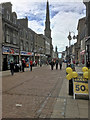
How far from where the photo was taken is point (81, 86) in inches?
243

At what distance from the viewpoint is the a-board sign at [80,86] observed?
6.11 meters

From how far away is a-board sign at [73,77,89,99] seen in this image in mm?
6113

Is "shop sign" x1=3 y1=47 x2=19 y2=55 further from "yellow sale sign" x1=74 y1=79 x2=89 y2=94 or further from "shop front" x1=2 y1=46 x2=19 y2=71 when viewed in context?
"yellow sale sign" x1=74 y1=79 x2=89 y2=94

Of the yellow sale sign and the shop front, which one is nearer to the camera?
the yellow sale sign

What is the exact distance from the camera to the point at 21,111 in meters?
4.72

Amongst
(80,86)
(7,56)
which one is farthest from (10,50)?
(80,86)

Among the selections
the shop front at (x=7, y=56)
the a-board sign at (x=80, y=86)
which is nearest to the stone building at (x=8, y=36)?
the shop front at (x=7, y=56)

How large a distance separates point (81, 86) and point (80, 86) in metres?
0.04

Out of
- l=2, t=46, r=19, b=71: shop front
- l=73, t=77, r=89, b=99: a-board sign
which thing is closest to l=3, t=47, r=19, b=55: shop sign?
l=2, t=46, r=19, b=71: shop front

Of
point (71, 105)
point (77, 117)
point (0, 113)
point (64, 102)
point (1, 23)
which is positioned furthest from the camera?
point (1, 23)

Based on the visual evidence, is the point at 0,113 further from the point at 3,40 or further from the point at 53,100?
the point at 3,40

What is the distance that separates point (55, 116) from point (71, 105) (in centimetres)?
121

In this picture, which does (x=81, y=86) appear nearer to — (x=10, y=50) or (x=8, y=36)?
(x=10, y=50)

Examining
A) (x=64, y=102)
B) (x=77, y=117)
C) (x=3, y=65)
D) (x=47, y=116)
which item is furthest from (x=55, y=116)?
(x=3, y=65)
